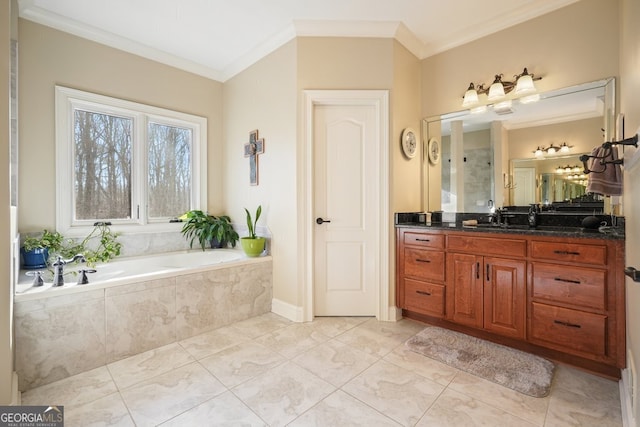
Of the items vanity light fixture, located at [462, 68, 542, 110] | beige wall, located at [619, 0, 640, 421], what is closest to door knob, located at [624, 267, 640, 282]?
beige wall, located at [619, 0, 640, 421]

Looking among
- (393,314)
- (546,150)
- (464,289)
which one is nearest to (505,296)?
(464,289)

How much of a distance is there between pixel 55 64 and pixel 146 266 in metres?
1.94

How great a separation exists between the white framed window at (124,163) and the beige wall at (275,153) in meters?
0.54

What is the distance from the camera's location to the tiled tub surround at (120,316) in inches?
67.0

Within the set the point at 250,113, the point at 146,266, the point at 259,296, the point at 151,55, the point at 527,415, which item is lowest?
the point at 527,415

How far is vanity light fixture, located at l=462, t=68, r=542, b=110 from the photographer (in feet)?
7.59

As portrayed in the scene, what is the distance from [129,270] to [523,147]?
12.3ft

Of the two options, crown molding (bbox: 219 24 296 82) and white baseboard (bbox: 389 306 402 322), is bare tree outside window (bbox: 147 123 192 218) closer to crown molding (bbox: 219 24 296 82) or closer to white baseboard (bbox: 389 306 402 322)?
crown molding (bbox: 219 24 296 82)

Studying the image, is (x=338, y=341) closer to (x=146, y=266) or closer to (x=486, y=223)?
(x=486, y=223)

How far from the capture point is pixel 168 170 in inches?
129

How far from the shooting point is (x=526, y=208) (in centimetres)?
242

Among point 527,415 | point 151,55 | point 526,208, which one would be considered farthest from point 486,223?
point 151,55

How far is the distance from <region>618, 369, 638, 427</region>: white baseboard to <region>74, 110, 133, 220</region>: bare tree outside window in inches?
154

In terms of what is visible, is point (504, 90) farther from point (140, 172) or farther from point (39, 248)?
point (39, 248)
